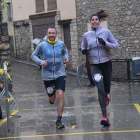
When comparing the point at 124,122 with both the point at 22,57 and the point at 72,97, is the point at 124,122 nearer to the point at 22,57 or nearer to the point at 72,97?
the point at 72,97

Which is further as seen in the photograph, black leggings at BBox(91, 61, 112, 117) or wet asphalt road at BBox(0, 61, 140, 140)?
black leggings at BBox(91, 61, 112, 117)

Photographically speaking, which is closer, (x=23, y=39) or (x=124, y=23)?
(x=124, y=23)

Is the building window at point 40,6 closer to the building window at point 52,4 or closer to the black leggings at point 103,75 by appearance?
the building window at point 52,4

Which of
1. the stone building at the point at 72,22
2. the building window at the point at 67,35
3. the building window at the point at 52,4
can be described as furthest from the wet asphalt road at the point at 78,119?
→ the building window at the point at 52,4

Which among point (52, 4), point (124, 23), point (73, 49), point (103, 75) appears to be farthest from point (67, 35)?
point (103, 75)

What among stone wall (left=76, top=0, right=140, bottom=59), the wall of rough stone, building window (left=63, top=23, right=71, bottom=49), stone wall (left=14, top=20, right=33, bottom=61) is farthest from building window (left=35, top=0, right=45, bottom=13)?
stone wall (left=76, top=0, right=140, bottom=59)

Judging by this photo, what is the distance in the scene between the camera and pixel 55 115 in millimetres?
7418

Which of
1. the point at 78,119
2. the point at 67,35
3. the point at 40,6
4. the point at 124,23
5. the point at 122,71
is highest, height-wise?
the point at 40,6

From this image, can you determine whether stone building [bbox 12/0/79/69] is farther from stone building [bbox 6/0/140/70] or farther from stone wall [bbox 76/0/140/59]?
stone wall [bbox 76/0/140/59]

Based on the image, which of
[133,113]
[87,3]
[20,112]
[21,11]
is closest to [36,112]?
[20,112]

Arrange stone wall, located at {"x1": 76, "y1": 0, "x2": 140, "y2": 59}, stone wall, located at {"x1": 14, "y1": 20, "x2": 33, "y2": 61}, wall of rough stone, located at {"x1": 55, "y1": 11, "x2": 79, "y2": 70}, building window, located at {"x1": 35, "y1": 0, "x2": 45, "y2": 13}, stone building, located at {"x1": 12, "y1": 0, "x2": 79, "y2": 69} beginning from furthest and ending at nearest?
stone wall, located at {"x1": 14, "y1": 20, "x2": 33, "y2": 61}
building window, located at {"x1": 35, "y1": 0, "x2": 45, "y2": 13}
stone building, located at {"x1": 12, "y1": 0, "x2": 79, "y2": 69}
wall of rough stone, located at {"x1": 55, "y1": 11, "x2": 79, "y2": 70}
stone wall, located at {"x1": 76, "y1": 0, "x2": 140, "y2": 59}

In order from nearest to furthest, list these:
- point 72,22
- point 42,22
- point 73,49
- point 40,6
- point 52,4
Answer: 1. point 72,22
2. point 73,49
3. point 52,4
4. point 42,22
5. point 40,6

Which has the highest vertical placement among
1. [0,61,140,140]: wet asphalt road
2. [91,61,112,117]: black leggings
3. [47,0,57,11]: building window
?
[47,0,57,11]: building window

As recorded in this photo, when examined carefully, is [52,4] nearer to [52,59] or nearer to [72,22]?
[72,22]
